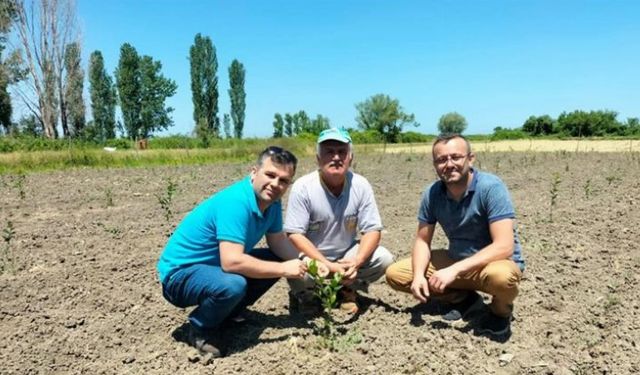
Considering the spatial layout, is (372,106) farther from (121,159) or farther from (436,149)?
(436,149)

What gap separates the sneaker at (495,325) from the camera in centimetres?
296

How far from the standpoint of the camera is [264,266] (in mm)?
2717

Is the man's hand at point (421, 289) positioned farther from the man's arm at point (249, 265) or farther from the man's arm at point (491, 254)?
the man's arm at point (249, 265)

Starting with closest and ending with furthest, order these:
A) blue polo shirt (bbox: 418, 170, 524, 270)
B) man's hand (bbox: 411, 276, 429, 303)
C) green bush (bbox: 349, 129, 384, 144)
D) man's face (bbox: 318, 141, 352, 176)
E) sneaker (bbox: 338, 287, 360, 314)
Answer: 1. blue polo shirt (bbox: 418, 170, 524, 270)
2. man's hand (bbox: 411, 276, 429, 303)
3. man's face (bbox: 318, 141, 352, 176)
4. sneaker (bbox: 338, 287, 360, 314)
5. green bush (bbox: 349, 129, 384, 144)

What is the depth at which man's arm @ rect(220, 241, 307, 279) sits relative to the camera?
2.65 m

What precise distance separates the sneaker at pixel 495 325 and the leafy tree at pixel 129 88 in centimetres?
3956

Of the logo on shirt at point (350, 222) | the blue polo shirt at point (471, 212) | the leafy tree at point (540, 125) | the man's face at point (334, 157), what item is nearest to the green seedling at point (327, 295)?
the logo on shirt at point (350, 222)

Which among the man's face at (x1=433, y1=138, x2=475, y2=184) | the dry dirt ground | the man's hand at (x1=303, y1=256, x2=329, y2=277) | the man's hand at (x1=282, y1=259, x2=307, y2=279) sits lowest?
the dry dirt ground

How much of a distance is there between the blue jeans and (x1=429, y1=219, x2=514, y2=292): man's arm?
115 cm

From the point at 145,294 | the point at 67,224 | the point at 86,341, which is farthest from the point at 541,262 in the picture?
the point at 67,224

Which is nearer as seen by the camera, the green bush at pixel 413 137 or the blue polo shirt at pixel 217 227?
the blue polo shirt at pixel 217 227

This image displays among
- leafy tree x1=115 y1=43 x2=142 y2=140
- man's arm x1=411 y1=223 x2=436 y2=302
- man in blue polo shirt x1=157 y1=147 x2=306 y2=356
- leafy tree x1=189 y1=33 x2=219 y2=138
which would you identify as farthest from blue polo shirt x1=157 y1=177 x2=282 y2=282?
leafy tree x1=115 y1=43 x2=142 y2=140

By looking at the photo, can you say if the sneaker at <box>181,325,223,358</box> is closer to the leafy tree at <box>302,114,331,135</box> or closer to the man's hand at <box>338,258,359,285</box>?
the man's hand at <box>338,258,359,285</box>

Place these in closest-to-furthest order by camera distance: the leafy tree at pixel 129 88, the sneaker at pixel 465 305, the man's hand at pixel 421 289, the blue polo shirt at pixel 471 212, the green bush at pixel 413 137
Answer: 1. the blue polo shirt at pixel 471 212
2. the man's hand at pixel 421 289
3. the sneaker at pixel 465 305
4. the leafy tree at pixel 129 88
5. the green bush at pixel 413 137
